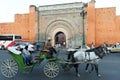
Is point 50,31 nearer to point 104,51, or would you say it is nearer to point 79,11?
point 79,11

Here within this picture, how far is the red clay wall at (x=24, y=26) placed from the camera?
109 feet

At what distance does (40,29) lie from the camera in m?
32.7

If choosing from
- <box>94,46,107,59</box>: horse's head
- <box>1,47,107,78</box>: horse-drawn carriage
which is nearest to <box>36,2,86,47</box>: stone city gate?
<box>94,46,107,59</box>: horse's head

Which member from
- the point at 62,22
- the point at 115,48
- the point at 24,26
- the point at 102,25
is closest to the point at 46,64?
the point at 115,48

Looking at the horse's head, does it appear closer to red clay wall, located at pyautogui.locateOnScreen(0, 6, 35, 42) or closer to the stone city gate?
the stone city gate

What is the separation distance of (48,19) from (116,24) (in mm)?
9233

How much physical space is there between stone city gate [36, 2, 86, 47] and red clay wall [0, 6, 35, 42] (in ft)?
2.80

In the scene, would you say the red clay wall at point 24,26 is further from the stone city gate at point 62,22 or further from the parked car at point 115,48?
the parked car at point 115,48

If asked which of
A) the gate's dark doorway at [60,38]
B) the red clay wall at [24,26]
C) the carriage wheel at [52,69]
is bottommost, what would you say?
the carriage wheel at [52,69]

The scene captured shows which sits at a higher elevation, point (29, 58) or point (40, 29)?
point (40, 29)

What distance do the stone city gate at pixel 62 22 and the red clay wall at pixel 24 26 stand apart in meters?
0.85

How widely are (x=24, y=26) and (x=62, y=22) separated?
19.7 feet

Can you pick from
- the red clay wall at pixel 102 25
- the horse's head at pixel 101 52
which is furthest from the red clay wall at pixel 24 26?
the horse's head at pixel 101 52

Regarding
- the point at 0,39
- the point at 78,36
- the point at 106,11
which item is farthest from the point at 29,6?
the point at 106,11
